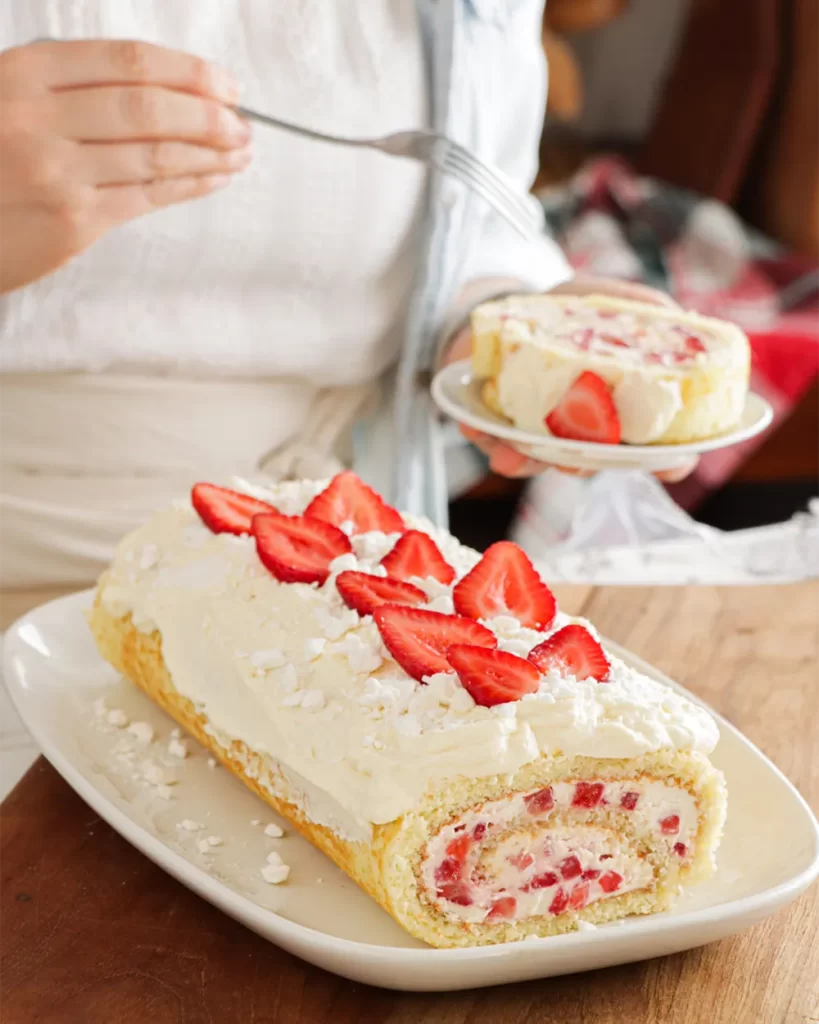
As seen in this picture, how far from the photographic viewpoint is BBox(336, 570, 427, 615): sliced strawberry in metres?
0.88

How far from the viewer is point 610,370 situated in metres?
1.20

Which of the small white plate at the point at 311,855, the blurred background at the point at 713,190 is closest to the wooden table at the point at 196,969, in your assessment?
the small white plate at the point at 311,855

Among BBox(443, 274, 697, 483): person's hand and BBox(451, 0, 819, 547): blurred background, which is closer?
BBox(443, 274, 697, 483): person's hand

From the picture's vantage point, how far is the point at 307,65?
1.28 meters

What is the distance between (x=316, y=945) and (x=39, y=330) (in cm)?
73

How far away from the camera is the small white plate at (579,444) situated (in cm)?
112

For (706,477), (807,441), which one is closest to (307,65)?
(706,477)

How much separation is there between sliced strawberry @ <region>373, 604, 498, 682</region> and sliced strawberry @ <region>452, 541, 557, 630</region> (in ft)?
0.11

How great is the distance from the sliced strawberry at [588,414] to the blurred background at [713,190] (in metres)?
1.69

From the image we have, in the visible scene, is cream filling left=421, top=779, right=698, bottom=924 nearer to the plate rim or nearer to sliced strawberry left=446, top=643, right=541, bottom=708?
sliced strawberry left=446, top=643, right=541, bottom=708

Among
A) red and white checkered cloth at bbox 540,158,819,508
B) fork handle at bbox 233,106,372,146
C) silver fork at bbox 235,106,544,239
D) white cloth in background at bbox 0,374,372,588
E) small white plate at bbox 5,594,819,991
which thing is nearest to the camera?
small white plate at bbox 5,594,819,991

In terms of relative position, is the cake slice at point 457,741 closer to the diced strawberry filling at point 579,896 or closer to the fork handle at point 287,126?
the diced strawberry filling at point 579,896

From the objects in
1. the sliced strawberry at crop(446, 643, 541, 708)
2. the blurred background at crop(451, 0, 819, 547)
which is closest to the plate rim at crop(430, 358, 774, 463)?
the sliced strawberry at crop(446, 643, 541, 708)

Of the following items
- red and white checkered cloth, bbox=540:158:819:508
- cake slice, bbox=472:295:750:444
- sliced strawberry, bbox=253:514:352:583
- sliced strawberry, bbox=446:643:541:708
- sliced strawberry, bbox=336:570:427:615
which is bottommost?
red and white checkered cloth, bbox=540:158:819:508
